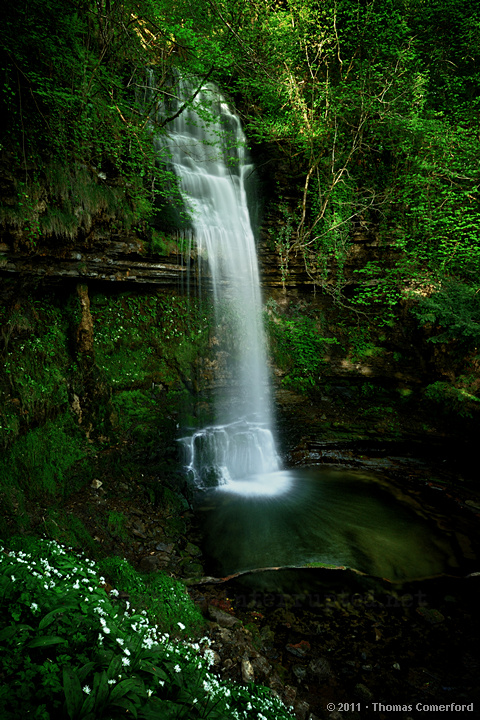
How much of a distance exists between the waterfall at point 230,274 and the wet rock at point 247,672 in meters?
4.61

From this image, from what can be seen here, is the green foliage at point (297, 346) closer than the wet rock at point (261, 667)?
No

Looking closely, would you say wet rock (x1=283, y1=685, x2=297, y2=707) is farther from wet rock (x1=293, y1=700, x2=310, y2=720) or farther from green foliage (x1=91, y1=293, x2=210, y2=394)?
green foliage (x1=91, y1=293, x2=210, y2=394)

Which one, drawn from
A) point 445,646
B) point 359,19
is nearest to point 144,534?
point 445,646

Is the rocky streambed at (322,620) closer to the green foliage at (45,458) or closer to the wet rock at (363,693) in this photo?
the wet rock at (363,693)

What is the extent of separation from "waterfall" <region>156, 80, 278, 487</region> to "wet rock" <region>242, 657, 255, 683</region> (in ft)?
15.1

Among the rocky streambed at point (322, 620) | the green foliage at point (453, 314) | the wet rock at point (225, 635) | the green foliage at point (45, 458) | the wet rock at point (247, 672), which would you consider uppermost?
the green foliage at point (453, 314)

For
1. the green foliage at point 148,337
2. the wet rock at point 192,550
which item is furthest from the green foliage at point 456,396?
the wet rock at point 192,550

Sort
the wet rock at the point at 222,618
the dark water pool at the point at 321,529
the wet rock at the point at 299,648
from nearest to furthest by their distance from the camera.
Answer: the wet rock at the point at 299,648
the wet rock at the point at 222,618
the dark water pool at the point at 321,529

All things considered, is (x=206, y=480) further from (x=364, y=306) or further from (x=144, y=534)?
(x=364, y=306)

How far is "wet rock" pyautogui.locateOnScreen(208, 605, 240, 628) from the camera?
4.10m

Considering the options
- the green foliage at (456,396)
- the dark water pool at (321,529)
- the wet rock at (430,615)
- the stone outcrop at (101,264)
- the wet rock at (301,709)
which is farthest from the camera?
the green foliage at (456,396)

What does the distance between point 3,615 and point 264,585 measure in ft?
12.0

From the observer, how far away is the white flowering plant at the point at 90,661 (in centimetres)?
199

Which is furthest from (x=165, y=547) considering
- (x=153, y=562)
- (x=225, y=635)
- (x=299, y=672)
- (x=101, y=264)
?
(x=101, y=264)
